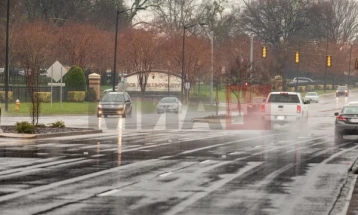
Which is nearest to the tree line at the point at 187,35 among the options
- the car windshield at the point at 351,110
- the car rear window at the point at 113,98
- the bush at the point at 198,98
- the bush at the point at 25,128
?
the bush at the point at 198,98

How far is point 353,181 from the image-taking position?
1980 cm

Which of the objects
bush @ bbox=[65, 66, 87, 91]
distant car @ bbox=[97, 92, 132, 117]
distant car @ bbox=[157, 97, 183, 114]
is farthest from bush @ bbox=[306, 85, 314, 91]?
distant car @ bbox=[97, 92, 132, 117]

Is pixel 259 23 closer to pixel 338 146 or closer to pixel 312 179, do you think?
pixel 338 146

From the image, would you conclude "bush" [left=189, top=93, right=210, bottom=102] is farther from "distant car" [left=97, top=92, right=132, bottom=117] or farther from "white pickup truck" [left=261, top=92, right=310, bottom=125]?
"white pickup truck" [left=261, top=92, right=310, bottom=125]

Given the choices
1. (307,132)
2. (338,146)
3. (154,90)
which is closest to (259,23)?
(154,90)

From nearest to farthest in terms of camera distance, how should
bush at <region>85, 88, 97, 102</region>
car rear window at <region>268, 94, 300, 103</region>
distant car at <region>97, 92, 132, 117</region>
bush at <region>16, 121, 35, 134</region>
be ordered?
1. bush at <region>16, 121, 35, 134</region>
2. car rear window at <region>268, 94, 300, 103</region>
3. distant car at <region>97, 92, 132, 117</region>
4. bush at <region>85, 88, 97, 102</region>

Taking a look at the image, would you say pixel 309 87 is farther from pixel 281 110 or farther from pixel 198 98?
pixel 281 110

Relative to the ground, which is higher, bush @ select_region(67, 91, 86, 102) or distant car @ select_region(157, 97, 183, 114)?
bush @ select_region(67, 91, 86, 102)

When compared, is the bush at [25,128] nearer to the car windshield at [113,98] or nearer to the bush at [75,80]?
the car windshield at [113,98]

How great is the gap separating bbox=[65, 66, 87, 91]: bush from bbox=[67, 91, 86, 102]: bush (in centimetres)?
127

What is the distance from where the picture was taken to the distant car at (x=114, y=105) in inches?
2234

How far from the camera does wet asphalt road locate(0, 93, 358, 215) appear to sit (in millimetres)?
15312

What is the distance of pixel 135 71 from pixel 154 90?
10.3 feet

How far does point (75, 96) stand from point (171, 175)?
190ft
